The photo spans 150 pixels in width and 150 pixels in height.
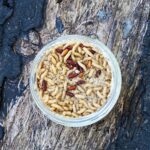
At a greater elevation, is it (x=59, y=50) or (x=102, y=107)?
(x=59, y=50)

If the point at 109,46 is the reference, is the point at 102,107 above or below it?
below

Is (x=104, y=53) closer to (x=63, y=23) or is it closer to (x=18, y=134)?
(x=63, y=23)

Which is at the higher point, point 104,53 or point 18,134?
point 104,53

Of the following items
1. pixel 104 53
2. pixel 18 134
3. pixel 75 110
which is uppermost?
pixel 104 53

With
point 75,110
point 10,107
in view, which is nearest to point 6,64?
point 10,107
